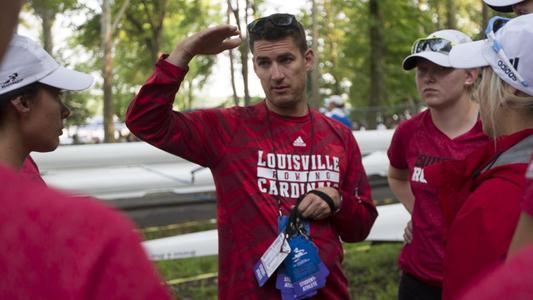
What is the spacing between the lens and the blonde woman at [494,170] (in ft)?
5.22

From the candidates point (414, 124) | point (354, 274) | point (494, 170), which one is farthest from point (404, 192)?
point (354, 274)

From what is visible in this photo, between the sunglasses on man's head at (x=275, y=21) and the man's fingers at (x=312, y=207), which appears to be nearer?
the man's fingers at (x=312, y=207)

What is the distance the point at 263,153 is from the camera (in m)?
2.99

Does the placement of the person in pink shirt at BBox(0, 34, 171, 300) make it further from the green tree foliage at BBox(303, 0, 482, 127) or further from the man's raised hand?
the green tree foliage at BBox(303, 0, 482, 127)

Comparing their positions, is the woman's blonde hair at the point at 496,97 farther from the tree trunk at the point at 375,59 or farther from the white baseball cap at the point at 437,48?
the tree trunk at the point at 375,59

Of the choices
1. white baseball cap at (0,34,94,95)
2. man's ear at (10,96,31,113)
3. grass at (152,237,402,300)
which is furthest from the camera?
grass at (152,237,402,300)

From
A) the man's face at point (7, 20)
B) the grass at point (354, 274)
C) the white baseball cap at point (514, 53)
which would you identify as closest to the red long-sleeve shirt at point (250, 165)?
the white baseball cap at point (514, 53)

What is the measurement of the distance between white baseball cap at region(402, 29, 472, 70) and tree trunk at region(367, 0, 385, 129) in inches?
626

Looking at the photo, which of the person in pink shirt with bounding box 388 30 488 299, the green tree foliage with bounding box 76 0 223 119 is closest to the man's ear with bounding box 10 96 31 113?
the person in pink shirt with bounding box 388 30 488 299

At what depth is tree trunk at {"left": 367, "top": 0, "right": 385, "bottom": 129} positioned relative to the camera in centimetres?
1962

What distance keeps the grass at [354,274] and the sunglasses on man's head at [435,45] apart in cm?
319

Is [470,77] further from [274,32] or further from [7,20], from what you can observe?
[7,20]

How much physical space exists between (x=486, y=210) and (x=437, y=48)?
7.00 feet

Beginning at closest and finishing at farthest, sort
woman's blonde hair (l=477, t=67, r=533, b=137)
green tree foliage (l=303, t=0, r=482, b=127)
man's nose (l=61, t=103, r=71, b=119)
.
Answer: woman's blonde hair (l=477, t=67, r=533, b=137), man's nose (l=61, t=103, r=71, b=119), green tree foliage (l=303, t=0, r=482, b=127)
